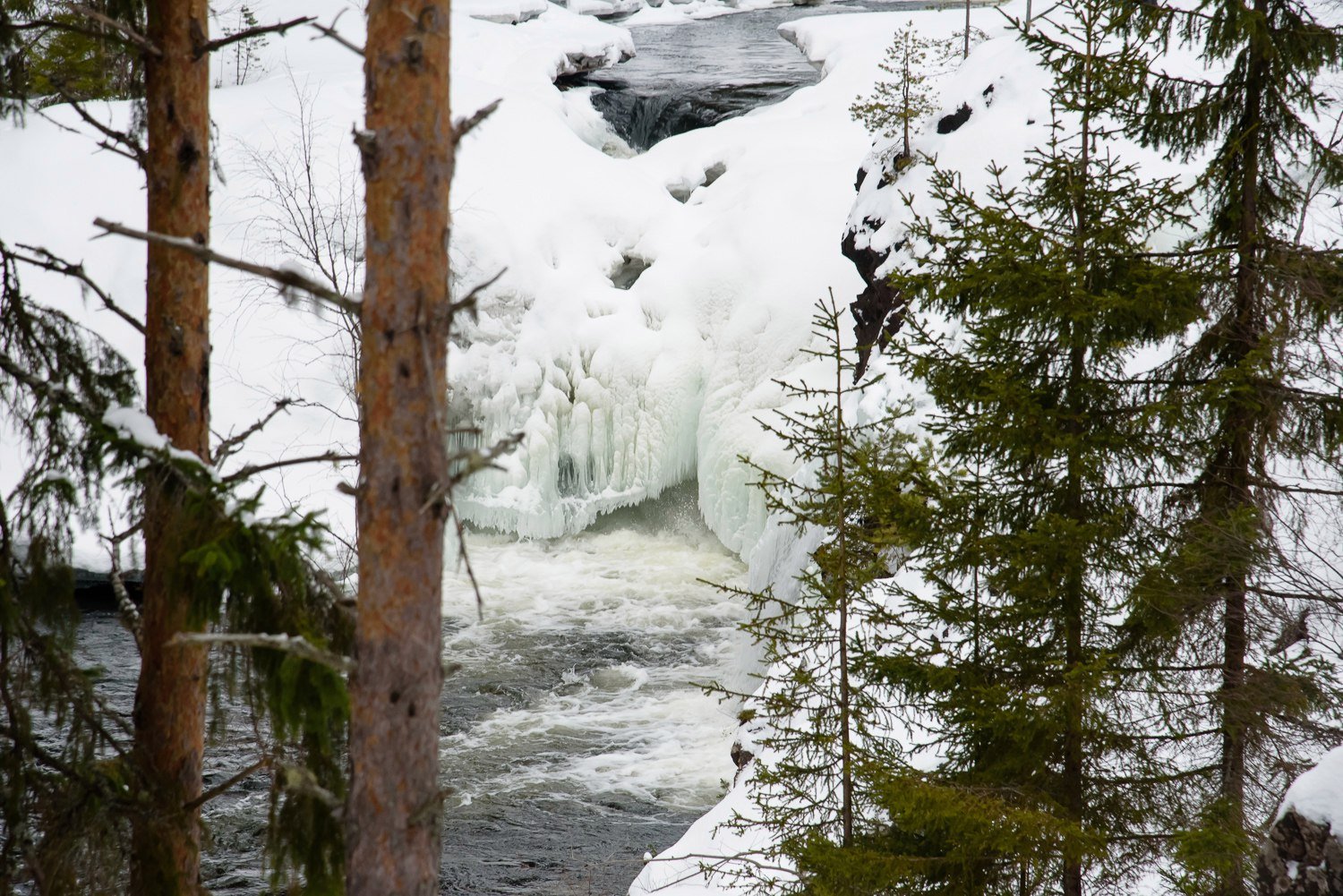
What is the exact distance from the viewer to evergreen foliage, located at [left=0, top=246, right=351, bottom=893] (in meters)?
3.28

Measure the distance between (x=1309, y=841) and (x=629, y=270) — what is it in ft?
53.7

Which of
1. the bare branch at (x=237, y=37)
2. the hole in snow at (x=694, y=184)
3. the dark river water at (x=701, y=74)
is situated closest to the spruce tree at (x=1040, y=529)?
the bare branch at (x=237, y=37)

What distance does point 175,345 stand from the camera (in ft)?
13.2

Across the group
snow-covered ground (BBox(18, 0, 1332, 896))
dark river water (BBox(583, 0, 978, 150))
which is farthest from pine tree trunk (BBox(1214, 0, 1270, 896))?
dark river water (BBox(583, 0, 978, 150))

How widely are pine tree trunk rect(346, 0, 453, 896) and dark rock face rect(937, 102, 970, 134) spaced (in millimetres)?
12083

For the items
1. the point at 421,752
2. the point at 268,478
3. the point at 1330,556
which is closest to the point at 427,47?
the point at 421,752

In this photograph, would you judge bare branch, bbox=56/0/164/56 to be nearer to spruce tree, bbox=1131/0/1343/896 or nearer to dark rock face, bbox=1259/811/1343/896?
spruce tree, bbox=1131/0/1343/896

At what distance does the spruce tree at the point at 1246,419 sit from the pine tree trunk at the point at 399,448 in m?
3.85

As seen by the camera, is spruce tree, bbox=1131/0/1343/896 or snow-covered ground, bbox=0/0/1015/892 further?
snow-covered ground, bbox=0/0/1015/892

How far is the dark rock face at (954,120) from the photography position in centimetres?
1388

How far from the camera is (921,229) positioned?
234 inches

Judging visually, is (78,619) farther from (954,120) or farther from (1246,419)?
(954,120)

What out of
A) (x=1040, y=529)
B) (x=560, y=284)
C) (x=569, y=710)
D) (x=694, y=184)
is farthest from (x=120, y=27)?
(x=694, y=184)

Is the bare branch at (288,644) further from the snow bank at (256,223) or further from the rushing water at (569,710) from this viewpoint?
the snow bank at (256,223)
